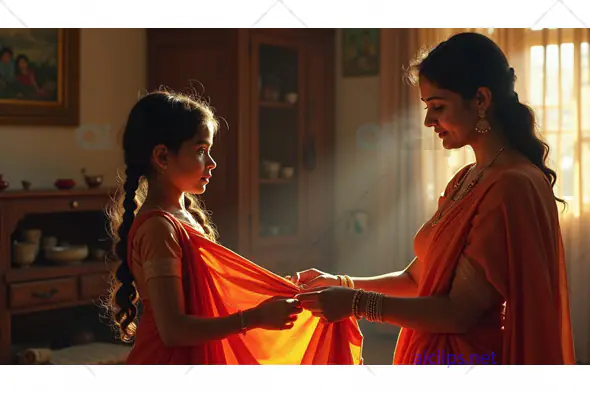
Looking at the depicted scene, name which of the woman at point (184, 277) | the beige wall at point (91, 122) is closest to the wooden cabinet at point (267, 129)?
the beige wall at point (91, 122)

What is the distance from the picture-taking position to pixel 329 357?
80.1 inches

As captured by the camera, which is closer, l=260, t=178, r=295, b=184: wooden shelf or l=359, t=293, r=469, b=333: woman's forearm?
l=359, t=293, r=469, b=333: woman's forearm

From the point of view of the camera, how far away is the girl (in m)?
1.72

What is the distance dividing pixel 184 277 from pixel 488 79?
85 cm

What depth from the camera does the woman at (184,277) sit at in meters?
1.73

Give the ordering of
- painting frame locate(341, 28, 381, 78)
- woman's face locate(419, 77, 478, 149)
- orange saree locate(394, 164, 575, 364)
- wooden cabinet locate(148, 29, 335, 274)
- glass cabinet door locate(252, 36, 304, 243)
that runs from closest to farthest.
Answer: orange saree locate(394, 164, 575, 364) < woman's face locate(419, 77, 478, 149) < wooden cabinet locate(148, 29, 335, 274) < glass cabinet door locate(252, 36, 304, 243) < painting frame locate(341, 28, 381, 78)

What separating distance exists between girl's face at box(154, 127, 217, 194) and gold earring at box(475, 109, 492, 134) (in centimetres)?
66

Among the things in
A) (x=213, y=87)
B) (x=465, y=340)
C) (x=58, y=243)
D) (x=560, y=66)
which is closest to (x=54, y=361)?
(x=58, y=243)

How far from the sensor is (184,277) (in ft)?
5.97

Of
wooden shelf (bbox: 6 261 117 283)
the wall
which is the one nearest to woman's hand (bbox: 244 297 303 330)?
wooden shelf (bbox: 6 261 117 283)

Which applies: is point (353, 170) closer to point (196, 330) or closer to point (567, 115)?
point (567, 115)

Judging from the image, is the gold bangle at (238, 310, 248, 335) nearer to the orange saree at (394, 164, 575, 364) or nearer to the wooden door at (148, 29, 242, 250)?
the orange saree at (394, 164, 575, 364)

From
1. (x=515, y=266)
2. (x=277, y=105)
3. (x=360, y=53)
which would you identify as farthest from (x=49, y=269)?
(x=515, y=266)
